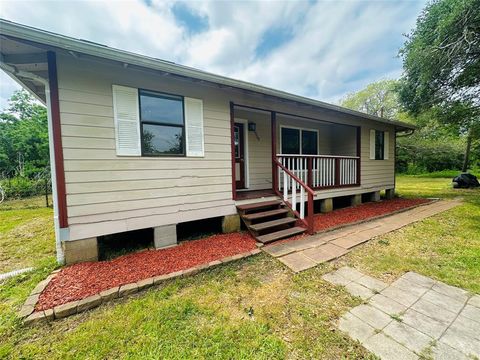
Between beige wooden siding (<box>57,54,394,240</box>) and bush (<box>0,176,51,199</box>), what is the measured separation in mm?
10359

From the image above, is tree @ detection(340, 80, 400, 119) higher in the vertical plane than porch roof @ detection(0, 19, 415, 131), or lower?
higher

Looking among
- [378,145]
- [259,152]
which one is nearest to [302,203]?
[259,152]

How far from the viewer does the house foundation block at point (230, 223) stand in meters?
4.38

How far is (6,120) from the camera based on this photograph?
15.3 m

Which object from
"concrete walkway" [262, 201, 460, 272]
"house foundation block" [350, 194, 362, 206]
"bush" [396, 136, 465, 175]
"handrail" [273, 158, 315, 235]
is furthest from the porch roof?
"bush" [396, 136, 465, 175]

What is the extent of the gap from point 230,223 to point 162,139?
2187 mm

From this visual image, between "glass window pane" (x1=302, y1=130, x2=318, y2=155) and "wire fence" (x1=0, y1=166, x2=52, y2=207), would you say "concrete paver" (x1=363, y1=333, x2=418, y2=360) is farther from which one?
"wire fence" (x1=0, y1=166, x2=52, y2=207)

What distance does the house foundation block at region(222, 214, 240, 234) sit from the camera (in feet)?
14.4

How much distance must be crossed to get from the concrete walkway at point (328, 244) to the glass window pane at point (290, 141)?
3234 millimetres

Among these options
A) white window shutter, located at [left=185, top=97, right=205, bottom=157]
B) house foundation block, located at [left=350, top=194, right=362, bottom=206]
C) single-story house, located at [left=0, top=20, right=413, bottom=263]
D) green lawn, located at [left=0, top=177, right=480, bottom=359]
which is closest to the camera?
green lawn, located at [left=0, top=177, right=480, bottom=359]

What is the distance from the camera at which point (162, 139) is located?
12.1 feet

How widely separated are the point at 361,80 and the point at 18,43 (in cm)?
2875

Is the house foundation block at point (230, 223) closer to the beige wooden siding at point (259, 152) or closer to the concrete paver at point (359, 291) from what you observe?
the beige wooden siding at point (259, 152)

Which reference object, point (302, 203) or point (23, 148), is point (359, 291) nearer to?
point (302, 203)
